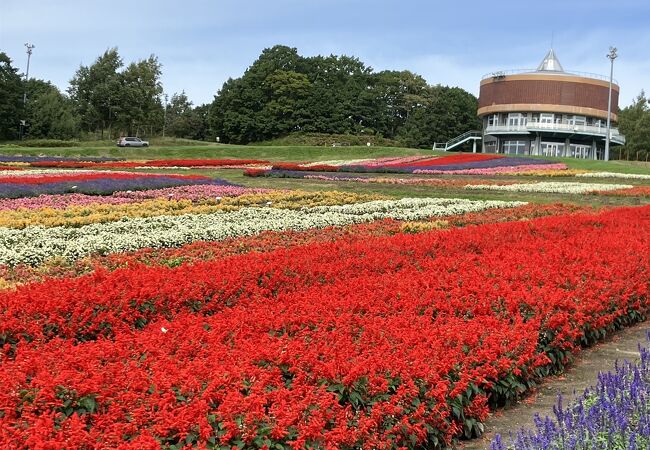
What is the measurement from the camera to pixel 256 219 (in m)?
13.4

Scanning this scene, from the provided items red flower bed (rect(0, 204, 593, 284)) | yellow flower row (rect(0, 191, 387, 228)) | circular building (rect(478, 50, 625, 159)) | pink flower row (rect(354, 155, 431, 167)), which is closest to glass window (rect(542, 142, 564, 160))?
circular building (rect(478, 50, 625, 159))

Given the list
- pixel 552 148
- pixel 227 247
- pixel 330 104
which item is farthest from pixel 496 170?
pixel 330 104

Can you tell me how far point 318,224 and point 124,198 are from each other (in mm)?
6517

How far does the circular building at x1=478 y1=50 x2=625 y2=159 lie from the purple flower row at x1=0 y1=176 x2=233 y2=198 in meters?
55.3

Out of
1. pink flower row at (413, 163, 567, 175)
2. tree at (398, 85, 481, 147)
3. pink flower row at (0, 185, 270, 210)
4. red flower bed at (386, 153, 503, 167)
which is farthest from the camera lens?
tree at (398, 85, 481, 147)

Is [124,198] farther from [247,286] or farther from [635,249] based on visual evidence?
[635,249]

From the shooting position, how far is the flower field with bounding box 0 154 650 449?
3.32 metres

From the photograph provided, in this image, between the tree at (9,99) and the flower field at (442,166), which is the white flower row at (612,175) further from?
the tree at (9,99)

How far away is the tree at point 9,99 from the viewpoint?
6273cm

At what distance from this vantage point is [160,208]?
15.0 metres

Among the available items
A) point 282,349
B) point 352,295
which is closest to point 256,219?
point 352,295

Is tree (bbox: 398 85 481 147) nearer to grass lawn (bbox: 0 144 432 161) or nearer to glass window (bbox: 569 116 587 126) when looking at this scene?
glass window (bbox: 569 116 587 126)

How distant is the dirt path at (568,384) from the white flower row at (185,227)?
6.89 metres

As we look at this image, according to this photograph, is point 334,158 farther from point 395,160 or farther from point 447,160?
point 447,160
